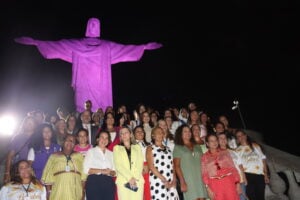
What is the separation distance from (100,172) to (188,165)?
4.66ft

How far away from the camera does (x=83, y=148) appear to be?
5.37 metres

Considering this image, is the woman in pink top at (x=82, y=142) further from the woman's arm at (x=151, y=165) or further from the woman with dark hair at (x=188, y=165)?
the woman with dark hair at (x=188, y=165)

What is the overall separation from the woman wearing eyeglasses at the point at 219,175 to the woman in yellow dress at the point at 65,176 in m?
1.97

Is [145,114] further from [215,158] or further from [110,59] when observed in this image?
[110,59]

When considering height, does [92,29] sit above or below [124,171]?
above

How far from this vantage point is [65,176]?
15.6 feet

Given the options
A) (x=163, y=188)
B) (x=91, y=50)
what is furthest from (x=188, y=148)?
(x=91, y=50)

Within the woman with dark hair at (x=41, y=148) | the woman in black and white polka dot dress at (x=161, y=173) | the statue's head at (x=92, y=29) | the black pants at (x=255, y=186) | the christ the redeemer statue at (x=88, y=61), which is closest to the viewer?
the woman in black and white polka dot dress at (x=161, y=173)

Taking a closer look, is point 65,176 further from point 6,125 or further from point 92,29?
point 92,29

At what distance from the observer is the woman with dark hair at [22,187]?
14.2 feet

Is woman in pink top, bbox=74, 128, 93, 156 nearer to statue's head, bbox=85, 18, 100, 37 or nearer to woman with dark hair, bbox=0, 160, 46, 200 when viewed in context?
woman with dark hair, bbox=0, 160, 46, 200

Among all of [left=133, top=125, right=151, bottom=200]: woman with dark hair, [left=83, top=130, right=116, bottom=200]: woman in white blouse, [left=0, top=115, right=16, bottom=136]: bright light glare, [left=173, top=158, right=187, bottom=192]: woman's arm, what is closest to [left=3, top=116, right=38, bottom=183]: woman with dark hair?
[left=83, top=130, right=116, bottom=200]: woman in white blouse

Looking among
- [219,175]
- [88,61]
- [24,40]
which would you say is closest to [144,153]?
[219,175]

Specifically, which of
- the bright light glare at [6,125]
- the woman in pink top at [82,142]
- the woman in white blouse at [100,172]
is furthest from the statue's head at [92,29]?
the woman in white blouse at [100,172]
